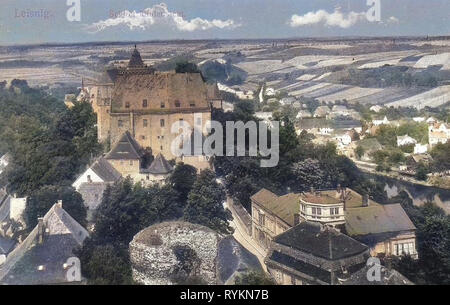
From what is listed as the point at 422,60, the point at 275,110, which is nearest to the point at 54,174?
the point at 275,110

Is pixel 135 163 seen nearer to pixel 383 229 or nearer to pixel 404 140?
pixel 383 229

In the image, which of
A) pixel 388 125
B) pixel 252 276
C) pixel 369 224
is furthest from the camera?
pixel 388 125

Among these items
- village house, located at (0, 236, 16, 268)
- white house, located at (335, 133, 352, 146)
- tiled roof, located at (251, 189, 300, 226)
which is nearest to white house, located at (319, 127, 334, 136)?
white house, located at (335, 133, 352, 146)

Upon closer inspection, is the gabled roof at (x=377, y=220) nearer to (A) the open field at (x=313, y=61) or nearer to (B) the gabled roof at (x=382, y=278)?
(B) the gabled roof at (x=382, y=278)

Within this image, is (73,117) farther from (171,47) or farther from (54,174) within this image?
(171,47)

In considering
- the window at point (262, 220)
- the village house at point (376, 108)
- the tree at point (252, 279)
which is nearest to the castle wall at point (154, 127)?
the window at point (262, 220)

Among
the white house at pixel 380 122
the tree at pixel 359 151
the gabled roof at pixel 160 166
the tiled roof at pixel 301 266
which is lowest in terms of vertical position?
the tiled roof at pixel 301 266
